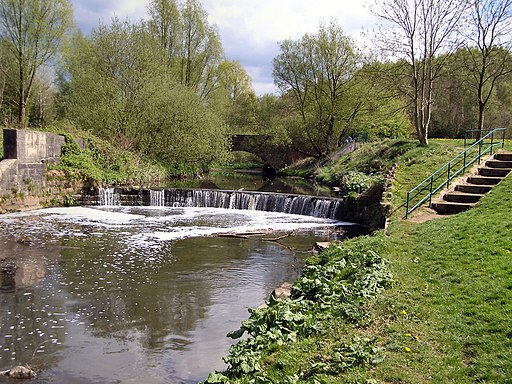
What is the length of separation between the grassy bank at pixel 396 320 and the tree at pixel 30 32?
2971 cm

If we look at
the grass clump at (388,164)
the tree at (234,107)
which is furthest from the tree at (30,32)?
the grass clump at (388,164)

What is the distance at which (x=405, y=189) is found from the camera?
17312 millimetres

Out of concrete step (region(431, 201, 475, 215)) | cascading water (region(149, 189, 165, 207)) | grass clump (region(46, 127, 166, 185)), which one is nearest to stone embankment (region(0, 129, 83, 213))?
grass clump (region(46, 127, 166, 185))

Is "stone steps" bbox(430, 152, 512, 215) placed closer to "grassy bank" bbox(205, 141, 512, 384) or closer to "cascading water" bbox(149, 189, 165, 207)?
"grassy bank" bbox(205, 141, 512, 384)

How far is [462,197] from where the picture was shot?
46.8 ft

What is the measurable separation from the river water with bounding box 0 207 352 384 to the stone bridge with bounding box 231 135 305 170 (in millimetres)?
26627

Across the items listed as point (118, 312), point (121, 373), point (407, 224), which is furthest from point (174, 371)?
point (407, 224)

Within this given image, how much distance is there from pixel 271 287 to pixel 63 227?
32.3 ft

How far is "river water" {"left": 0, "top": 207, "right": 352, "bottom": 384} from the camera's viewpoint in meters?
6.71

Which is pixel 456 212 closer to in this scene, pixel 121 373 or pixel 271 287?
pixel 271 287

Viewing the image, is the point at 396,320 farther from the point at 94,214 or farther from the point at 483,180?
the point at 94,214

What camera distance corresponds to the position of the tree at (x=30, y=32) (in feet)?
104

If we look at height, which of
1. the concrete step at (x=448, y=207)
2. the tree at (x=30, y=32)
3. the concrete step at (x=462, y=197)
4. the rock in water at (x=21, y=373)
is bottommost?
the rock in water at (x=21, y=373)

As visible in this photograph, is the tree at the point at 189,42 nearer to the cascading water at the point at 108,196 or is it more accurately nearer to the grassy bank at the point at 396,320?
the cascading water at the point at 108,196
